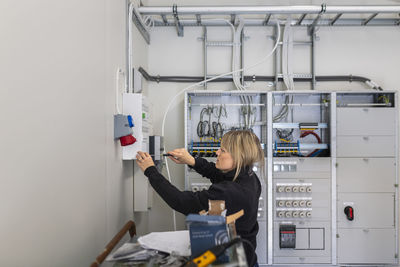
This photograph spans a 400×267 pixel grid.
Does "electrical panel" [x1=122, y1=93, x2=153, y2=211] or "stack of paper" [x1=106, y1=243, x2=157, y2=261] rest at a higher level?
"electrical panel" [x1=122, y1=93, x2=153, y2=211]

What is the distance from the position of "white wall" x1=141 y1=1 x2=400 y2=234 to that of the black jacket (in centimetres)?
184

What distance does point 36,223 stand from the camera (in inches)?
43.5

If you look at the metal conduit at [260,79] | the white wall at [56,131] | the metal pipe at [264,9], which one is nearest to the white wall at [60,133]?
the white wall at [56,131]

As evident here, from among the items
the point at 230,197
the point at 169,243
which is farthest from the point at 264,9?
the point at 169,243

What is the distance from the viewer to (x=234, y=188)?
4.78 ft

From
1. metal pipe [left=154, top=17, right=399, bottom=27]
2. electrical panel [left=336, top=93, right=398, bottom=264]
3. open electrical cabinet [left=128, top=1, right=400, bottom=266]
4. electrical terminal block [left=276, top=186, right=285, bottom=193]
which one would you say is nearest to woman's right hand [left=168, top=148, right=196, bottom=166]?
open electrical cabinet [left=128, top=1, right=400, bottom=266]

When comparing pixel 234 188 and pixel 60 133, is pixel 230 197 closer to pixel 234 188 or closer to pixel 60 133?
pixel 234 188

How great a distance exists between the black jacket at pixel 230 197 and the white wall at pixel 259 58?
184 cm

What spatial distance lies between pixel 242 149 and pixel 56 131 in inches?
36.8

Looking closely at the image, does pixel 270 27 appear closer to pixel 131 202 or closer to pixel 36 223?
pixel 131 202

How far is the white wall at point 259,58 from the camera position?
3408 millimetres

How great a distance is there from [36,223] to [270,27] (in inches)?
124

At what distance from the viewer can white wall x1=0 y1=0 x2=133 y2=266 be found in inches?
38.0

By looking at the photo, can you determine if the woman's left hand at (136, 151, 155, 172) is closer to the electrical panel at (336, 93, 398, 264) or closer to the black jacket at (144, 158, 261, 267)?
the black jacket at (144, 158, 261, 267)
